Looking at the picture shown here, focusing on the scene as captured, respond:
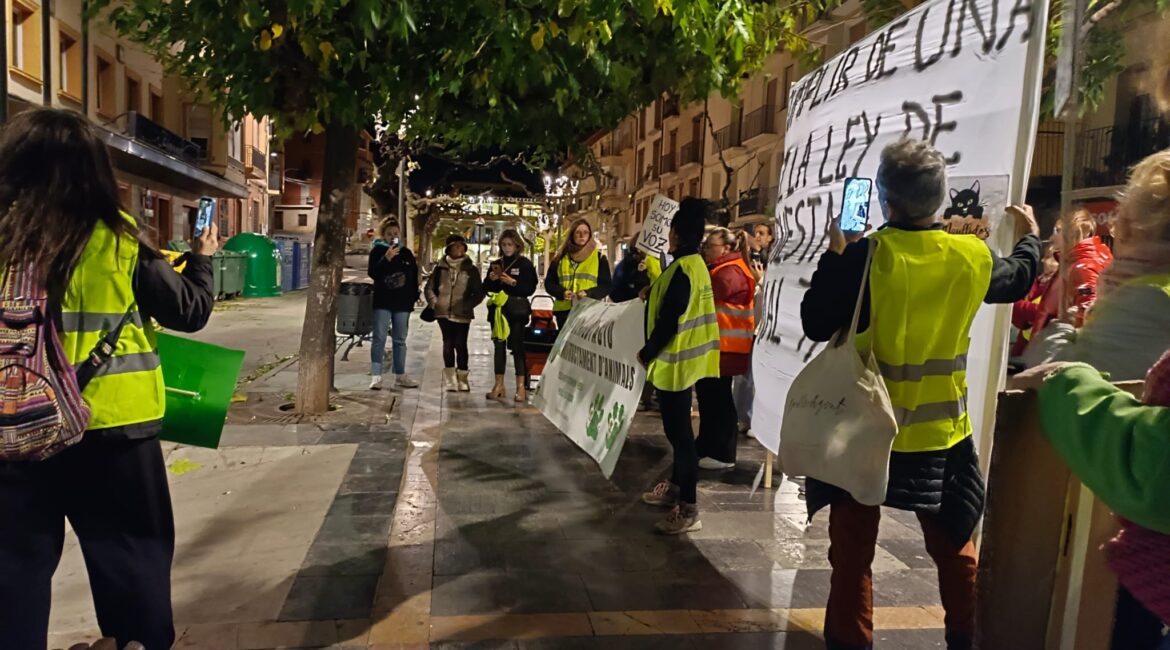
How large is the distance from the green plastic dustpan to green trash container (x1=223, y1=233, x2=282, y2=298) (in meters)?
22.4

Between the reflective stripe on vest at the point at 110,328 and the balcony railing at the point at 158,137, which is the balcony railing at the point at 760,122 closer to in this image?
the balcony railing at the point at 158,137

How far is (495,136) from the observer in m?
7.42

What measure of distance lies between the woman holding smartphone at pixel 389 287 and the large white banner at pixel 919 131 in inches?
183

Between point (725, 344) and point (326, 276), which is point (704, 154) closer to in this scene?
point (326, 276)

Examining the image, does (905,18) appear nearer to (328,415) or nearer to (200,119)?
(328,415)

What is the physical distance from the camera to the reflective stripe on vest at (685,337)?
4.11 meters

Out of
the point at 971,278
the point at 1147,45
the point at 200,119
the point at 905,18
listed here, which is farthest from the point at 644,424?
the point at 200,119

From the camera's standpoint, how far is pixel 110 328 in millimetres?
2178

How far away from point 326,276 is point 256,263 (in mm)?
19593

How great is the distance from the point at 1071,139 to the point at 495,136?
19.8ft

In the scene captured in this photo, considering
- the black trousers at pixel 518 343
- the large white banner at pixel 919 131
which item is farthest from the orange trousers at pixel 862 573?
the black trousers at pixel 518 343

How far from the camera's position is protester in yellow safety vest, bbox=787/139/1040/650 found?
2.36m

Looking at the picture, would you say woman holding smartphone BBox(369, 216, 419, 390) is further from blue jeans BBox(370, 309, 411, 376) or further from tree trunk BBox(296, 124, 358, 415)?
tree trunk BBox(296, 124, 358, 415)

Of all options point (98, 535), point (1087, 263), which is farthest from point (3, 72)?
point (1087, 263)
